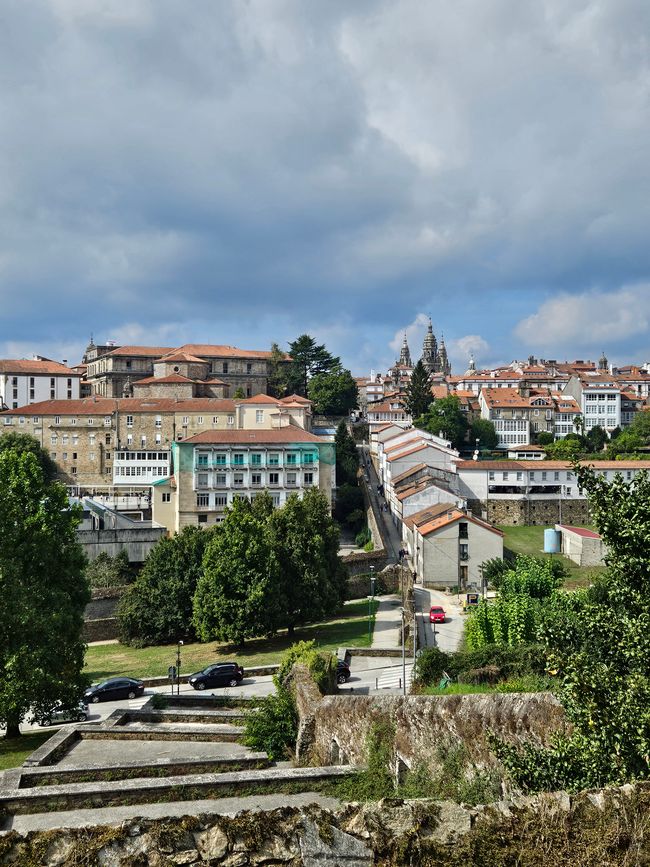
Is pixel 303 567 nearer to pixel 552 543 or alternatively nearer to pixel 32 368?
pixel 552 543

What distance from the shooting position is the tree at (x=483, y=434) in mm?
97812

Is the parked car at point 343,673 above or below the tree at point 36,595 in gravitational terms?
below

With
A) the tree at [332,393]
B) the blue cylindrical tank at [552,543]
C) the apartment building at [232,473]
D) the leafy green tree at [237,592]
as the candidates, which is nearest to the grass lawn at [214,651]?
the leafy green tree at [237,592]

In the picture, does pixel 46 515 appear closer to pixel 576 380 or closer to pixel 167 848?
pixel 167 848

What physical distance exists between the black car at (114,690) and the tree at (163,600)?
10.5 metres

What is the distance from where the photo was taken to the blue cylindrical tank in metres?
54.8

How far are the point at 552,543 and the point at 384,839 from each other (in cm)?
5245

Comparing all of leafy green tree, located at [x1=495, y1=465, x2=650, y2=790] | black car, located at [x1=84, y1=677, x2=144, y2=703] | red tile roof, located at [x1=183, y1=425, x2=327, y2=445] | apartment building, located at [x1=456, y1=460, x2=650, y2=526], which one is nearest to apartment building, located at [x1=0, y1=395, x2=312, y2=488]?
red tile roof, located at [x1=183, y1=425, x2=327, y2=445]

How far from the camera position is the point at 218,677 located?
2742 cm

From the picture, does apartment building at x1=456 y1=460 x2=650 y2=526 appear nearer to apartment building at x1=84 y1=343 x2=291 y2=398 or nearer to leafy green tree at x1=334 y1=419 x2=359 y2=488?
leafy green tree at x1=334 y1=419 x2=359 y2=488

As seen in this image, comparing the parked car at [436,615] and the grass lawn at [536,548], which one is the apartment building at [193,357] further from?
the parked car at [436,615]

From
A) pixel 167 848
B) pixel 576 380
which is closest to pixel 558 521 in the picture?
pixel 576 380

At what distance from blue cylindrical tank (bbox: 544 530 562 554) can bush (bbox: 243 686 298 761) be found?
43451 millimetres

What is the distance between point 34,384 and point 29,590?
303ft
